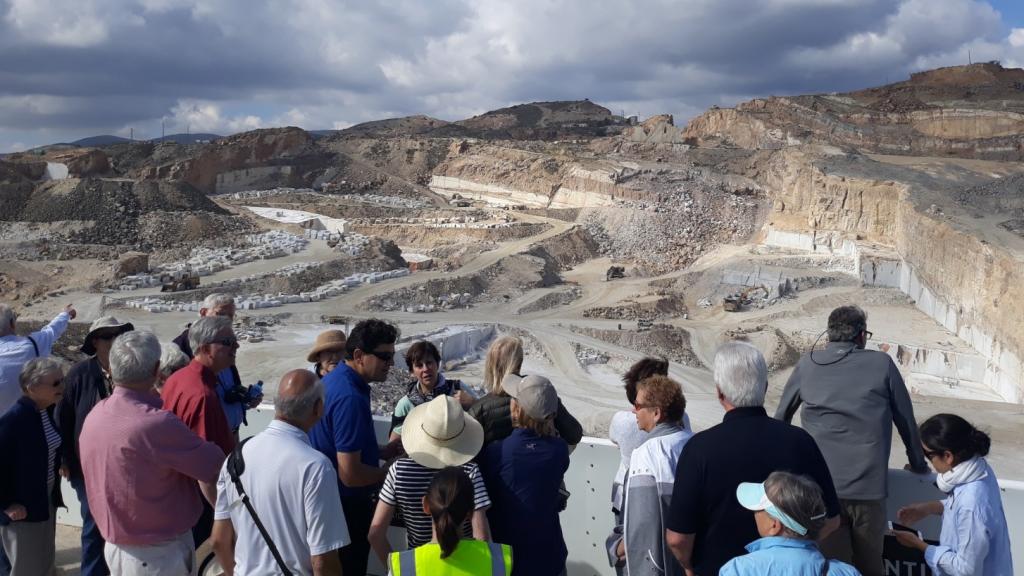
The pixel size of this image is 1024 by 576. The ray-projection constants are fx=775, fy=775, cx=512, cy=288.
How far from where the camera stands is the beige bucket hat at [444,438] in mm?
3363

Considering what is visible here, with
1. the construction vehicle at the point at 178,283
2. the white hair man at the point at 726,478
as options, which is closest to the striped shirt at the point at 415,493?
the white hair man at the point at 726,478

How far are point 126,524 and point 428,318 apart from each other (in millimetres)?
19690

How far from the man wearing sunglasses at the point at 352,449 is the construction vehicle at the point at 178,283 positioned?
879 inches

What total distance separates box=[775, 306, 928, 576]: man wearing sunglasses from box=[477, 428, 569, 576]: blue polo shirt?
1433 mm

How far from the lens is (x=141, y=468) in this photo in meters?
3.54

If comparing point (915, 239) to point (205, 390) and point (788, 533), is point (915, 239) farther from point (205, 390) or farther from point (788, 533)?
point (205, 390)

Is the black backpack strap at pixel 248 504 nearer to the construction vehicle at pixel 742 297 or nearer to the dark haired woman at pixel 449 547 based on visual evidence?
the dark haired woman at pixel 449 547

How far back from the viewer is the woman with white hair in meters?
3.79

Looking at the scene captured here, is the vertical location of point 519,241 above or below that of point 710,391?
above

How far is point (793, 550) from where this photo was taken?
2670 millimetres

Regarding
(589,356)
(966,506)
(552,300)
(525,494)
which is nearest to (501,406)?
(525,494)

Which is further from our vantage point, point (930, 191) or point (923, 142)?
point (923, 142)

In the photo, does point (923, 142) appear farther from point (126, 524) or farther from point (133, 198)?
point (126, 524)

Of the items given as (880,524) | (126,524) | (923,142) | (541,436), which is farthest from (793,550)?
(923,142)
